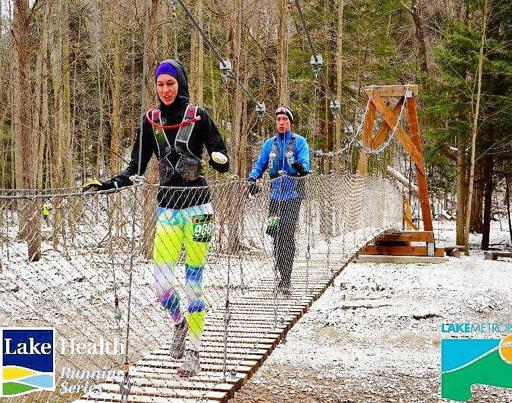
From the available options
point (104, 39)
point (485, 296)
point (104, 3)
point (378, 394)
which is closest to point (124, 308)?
point (378, 394)

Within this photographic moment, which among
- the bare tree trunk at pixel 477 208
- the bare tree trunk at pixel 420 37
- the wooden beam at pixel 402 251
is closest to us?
the wooden beam at pixel 402 251

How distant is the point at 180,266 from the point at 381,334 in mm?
3353

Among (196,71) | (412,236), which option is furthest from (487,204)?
(196,71)

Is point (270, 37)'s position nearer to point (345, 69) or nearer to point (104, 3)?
point (345, 69)

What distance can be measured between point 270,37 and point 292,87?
132 centimetres

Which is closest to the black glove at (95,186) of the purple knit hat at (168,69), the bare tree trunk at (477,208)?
the purple knit hat at (168,69)

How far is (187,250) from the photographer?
2.28m

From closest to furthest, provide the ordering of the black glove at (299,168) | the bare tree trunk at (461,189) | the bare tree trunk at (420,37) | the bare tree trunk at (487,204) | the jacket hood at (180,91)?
the jacket hood at (180,91) < the black glove at (299,168) < the bare tree trunk at (461,189) < the bare tree trunk at (487,204) < the bare tree trunk at (420,37)

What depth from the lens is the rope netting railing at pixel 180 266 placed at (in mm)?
2217

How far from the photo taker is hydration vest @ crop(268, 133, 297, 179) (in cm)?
372

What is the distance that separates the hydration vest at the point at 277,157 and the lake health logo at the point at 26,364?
5.82 feet

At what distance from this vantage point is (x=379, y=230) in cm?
806

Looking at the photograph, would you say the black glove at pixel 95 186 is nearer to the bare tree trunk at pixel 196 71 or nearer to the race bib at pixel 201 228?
the race bib at pixel 201 228

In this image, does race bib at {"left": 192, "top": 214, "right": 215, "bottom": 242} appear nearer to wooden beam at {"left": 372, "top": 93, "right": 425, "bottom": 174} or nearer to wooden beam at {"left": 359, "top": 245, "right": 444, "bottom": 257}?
wooden beam at {"left": 372, "top": 93, "right": 425, "bottom": 174}
